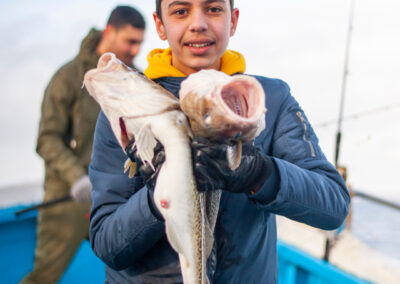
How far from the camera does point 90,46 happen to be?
12.7 ft

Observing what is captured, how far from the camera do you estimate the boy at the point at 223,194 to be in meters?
1.30

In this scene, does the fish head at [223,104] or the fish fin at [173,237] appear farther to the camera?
the fish fin at [173,237]

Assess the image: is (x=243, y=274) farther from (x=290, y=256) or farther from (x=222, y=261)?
(x=290, y=256)

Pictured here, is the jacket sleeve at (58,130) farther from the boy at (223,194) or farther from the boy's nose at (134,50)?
the boy at (223,194)

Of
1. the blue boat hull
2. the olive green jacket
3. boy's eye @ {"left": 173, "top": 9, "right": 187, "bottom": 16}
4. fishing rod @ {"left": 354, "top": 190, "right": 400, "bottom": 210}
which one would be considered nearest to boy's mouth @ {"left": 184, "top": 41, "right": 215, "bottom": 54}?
boy's eye @ {"left": 173, "top": 9, "right": 187, "bottom": 16}

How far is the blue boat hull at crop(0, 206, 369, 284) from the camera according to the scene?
120 inches

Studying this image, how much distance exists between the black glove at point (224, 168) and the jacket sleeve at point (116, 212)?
34 cm

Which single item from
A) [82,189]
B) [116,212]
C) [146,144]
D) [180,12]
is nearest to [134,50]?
[82,189]

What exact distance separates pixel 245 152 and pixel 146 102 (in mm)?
401

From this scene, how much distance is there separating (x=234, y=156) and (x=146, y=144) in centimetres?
32

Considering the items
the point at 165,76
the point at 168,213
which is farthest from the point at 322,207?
the point at 165,76

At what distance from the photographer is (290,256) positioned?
3.41 meters

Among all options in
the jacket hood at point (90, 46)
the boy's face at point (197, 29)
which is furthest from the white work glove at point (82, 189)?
the boy's face at point (197, 29)

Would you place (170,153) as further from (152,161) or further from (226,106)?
(226,106)
